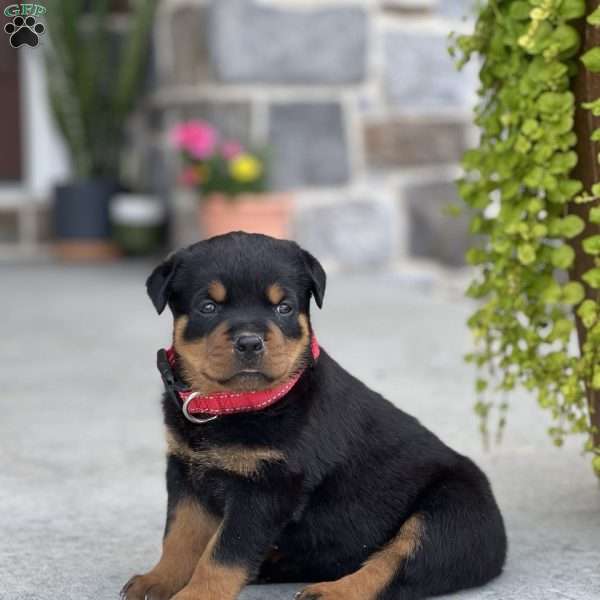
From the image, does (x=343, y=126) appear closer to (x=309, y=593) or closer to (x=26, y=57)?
(x=26, y=57)

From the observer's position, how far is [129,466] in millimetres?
3877

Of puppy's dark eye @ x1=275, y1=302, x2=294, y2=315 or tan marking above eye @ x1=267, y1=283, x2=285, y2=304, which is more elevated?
tan marking above eye @ x1=267, y1=283, x2=285, y2=304

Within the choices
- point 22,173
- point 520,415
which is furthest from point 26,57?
point 520,415

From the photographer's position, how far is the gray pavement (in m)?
2.97

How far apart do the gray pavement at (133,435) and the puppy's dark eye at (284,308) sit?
26.1 inches

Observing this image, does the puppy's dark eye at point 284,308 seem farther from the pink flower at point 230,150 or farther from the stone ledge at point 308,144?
the stone ledge at point 308,144

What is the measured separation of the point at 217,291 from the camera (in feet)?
8.46

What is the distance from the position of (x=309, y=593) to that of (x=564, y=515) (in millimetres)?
1078

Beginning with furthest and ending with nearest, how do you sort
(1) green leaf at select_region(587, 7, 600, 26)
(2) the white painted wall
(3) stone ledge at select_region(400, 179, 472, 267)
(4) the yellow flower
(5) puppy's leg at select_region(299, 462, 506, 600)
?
(2) the white painted wall, (3) stone ledge at select_region(400, 179, 472, 267), (4) the yellow flower, (1) green leaf at select_region(587, 7, 600, 26), (5) puppy's leg at select_region(299, 462, 506, 600)

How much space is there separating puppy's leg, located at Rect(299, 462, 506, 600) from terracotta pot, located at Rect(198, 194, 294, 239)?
4718mm

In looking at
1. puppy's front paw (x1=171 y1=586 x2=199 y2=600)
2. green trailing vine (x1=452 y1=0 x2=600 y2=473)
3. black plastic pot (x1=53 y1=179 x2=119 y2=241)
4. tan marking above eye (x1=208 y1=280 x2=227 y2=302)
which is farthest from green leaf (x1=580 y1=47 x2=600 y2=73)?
black plastic pot (x1=53 y1=179 x2=119 y2=241)

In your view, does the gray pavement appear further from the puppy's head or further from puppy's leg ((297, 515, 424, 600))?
the puppy's head

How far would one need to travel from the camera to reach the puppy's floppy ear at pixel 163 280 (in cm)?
268

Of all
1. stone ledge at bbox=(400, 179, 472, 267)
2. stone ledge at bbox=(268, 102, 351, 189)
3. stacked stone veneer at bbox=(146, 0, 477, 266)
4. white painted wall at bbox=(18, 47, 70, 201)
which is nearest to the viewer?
stacked stone veneer at bbox=(146, 0, 477, 266)
